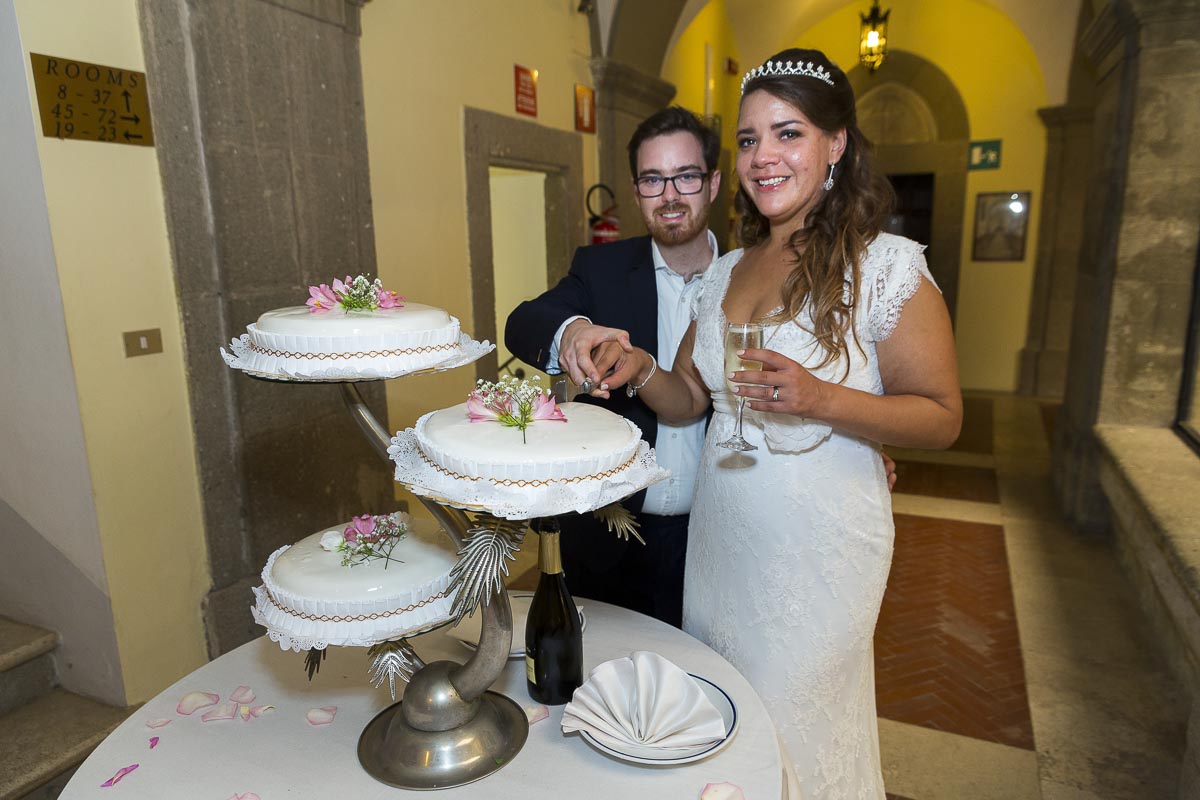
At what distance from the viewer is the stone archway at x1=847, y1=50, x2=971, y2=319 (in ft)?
31.1

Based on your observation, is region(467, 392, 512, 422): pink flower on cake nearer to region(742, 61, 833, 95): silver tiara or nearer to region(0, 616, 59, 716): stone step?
region(742, 61, 833, 95): silver tiara

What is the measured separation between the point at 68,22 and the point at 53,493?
1.39 m

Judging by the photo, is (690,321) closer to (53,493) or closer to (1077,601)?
(53,493)

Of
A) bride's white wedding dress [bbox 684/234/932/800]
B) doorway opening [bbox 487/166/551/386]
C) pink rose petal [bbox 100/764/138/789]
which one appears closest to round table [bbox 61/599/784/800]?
pink rose petal [bbox 100/764/138/789]

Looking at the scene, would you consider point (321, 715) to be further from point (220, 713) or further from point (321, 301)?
point (321, 301)

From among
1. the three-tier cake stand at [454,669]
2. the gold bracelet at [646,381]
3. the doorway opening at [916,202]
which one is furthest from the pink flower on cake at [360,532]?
Answer: the doorway opening at [916,202]

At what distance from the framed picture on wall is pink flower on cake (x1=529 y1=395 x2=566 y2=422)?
31.5ft

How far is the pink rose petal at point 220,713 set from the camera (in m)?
1.37

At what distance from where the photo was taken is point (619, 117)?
18.7 feet

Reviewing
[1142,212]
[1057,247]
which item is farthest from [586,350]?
[1057,247]

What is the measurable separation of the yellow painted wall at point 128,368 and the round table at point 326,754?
1.14 m

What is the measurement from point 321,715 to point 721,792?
710mm

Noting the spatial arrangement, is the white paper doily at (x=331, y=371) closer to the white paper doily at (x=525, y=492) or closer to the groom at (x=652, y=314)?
the white paper doily at (x=525, y=492)

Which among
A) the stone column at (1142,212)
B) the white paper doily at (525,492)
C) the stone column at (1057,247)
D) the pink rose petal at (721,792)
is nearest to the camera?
the white paper doily at (525,492)
